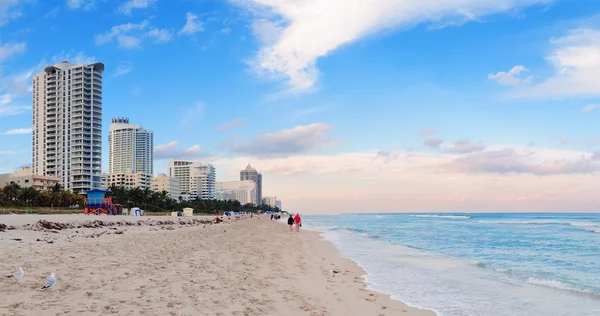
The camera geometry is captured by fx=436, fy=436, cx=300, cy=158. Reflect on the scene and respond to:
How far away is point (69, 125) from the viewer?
144 meters

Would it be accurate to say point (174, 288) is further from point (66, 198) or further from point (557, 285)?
point (66, 198)

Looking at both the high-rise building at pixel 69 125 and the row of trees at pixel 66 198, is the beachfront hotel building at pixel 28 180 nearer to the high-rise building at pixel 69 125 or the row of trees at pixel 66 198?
the high-rise building at pixel 69 125

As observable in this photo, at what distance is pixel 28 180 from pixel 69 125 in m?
25.2

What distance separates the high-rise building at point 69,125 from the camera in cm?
14012

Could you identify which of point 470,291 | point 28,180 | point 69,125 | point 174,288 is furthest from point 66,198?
point 470,291

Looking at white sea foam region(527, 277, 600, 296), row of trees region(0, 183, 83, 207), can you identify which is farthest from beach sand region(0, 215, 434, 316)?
row of trees region(0, 183, 83, 207)

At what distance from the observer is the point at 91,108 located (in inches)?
5748

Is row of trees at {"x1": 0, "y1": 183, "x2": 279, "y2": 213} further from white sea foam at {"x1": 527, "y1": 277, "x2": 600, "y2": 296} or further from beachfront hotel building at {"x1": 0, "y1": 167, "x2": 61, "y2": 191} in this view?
white sea foam at {"x1": 527, "y1": 277, "x2": 600, "y2": 296}

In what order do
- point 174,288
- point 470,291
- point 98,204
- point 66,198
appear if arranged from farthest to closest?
point 66,198
point 98,204
point 470,291
point 174,288

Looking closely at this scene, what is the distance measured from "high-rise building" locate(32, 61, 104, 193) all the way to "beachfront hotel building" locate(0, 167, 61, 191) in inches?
289

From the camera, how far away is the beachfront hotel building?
125 metres

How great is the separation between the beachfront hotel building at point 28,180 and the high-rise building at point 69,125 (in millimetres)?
7343

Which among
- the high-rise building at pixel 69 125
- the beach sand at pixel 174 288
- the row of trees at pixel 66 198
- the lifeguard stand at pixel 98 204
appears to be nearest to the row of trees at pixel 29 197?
the row of trees at pixel 66 198

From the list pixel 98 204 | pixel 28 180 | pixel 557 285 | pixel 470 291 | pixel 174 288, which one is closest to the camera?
pixel 174 288
